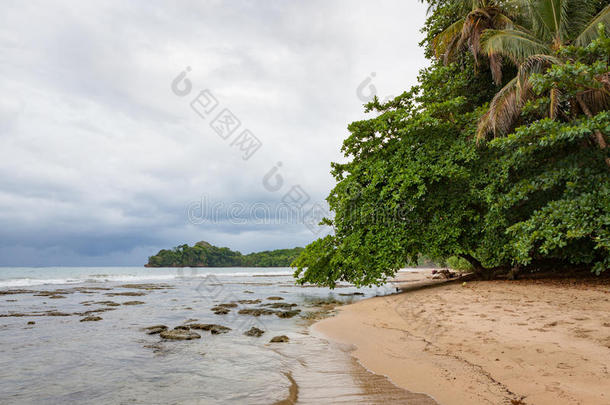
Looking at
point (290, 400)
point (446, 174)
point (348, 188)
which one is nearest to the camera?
point (290, 400)

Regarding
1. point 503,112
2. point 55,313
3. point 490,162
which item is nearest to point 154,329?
point 55,313

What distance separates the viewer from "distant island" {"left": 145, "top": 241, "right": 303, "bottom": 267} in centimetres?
9444

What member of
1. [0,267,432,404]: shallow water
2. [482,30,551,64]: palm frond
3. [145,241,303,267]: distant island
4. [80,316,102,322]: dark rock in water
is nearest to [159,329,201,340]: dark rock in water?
[0,267,432,404]: shallow water

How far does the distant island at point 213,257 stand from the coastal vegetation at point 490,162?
71200 millimetres

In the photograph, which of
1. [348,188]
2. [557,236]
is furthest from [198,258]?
[557,236]

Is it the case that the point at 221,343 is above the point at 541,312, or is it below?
below

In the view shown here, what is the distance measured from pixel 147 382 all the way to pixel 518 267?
13.3 metres

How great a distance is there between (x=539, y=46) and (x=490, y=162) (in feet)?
13.8

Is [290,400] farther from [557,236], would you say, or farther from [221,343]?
[557,236]

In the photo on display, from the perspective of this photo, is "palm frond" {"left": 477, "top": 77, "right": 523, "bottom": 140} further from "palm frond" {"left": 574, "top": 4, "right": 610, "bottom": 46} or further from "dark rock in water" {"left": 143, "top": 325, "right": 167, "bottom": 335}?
"dark rock in water" {"left": 143, "top": 325, "right": 167, "bottom": 335}

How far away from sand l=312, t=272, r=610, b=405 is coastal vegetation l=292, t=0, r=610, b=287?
6.70ft

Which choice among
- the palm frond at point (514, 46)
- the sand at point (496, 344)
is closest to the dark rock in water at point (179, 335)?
the sand at point (496, 344)

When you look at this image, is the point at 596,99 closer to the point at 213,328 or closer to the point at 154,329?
the point at 213,328

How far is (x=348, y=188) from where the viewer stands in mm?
13734
